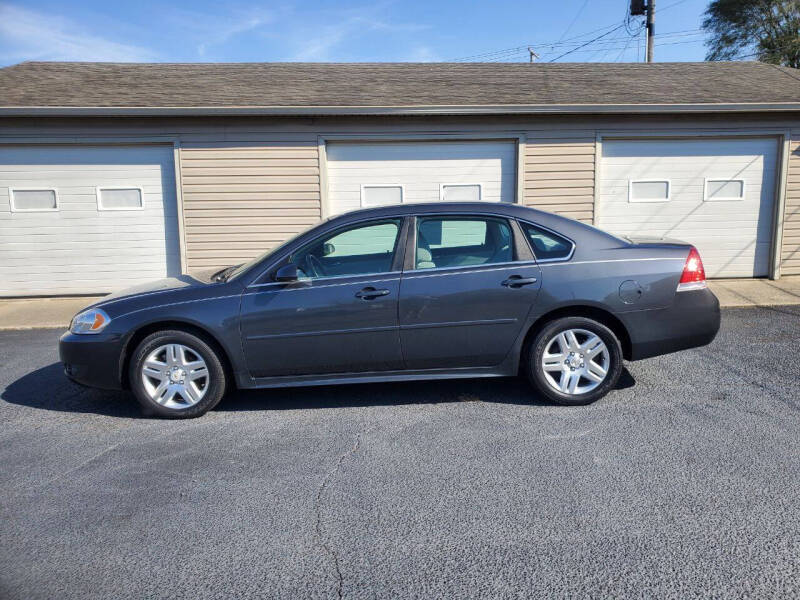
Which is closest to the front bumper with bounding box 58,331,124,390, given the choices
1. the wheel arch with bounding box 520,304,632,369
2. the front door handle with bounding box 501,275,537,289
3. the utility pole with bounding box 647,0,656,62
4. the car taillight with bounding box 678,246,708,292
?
the front door handle with bounding box 501,275,537,289

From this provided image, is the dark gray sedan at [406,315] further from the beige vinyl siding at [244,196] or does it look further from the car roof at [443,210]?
the beige vinyl siding at [244,196]

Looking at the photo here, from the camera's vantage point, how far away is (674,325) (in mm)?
4656

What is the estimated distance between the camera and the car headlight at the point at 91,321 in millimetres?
4555

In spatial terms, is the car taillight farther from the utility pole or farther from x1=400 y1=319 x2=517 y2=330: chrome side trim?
the utility pole

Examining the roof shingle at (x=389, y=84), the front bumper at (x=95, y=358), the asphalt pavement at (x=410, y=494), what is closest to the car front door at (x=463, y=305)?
the asphalt pavement at (x=410, y=494)

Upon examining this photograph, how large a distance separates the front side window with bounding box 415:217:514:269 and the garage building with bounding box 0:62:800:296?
4937 mm

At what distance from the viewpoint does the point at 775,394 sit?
4730 millimetres

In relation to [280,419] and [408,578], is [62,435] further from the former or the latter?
[408,578]

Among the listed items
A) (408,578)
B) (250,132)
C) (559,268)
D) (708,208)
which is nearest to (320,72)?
(250,132)

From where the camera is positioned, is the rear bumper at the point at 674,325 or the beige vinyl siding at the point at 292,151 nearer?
the rear bumper at the point at 674,325

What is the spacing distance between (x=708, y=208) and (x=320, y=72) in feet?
23.5

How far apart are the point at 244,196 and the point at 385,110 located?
2496mm

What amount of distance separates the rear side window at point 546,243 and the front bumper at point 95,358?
307 centimetres

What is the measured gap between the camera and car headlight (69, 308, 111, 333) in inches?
179
